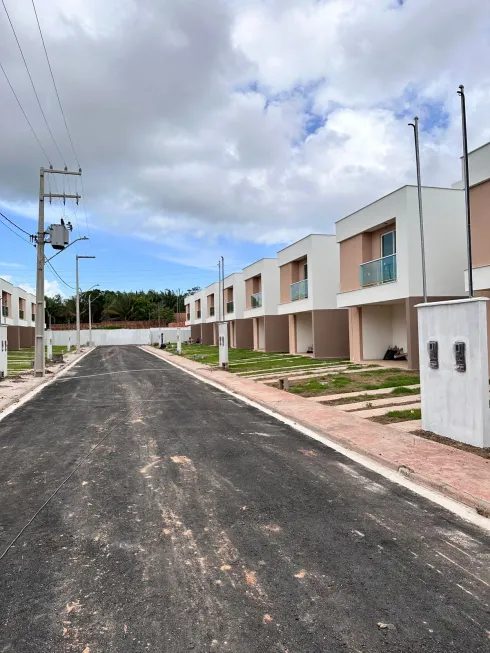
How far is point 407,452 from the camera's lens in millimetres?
Result: 7109

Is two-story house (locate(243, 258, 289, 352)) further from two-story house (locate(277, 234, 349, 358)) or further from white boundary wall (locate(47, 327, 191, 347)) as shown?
white boundary wall (locate(47, 327, 191, 347))

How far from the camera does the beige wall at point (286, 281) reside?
2839cm

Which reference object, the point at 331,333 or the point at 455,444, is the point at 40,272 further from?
the point at 455,444

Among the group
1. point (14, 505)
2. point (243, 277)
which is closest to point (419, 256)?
point (14, 505)

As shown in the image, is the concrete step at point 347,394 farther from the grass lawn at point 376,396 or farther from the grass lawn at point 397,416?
the grass lawn at point 397,416

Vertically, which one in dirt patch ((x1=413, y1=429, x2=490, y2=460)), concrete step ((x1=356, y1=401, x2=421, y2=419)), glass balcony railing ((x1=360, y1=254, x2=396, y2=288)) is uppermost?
glass balcony railing ((x1=360, y1=254, x2=396, y2=288))

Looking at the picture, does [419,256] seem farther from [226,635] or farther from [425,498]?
[226,635]

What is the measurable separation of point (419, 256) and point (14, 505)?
15303 mm

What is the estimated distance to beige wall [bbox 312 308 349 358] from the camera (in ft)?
80.8

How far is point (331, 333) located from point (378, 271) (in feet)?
20.9

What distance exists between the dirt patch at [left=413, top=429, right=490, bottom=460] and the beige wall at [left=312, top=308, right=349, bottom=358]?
1625 cm

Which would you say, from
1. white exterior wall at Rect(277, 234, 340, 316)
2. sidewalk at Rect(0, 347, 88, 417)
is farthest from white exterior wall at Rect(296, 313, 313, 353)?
sidewalk at Rect(0, 347, 88, 417)

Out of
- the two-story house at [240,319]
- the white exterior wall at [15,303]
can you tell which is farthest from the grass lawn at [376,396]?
the white exterior wall at [15,303]

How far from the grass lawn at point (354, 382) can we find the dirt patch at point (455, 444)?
507 cm
